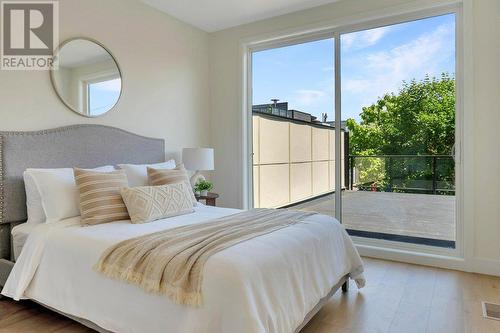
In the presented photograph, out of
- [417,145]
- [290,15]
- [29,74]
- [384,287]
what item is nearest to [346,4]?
[290,15]

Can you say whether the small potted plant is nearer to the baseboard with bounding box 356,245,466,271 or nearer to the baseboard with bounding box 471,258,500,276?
the baseboard with bounding box 356,245,466,271

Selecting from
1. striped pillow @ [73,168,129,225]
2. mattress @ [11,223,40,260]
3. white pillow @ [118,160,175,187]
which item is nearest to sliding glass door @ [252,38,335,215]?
white pillow @ [118,160,175,187]

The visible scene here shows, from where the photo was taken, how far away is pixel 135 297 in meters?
1.73

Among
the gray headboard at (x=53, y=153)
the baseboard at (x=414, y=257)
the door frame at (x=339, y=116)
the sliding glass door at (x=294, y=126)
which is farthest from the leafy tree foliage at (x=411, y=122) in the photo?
the gray headboard at (x=53, y=153)

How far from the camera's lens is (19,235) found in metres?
2.41

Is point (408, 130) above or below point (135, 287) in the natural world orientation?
above

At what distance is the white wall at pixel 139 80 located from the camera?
8.96ft

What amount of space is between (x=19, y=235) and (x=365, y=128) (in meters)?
3.40

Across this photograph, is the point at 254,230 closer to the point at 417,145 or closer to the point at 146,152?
the point at 146,152

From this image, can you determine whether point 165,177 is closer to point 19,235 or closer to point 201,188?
point 201,188

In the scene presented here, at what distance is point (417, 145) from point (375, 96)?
699 mm

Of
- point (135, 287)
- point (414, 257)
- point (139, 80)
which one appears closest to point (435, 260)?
point (414, 257)

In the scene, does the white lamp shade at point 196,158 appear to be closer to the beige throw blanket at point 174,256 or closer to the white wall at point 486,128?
the beige throw blanket at point 174,256

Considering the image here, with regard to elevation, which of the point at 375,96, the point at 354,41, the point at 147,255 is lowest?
the point at 147,255
